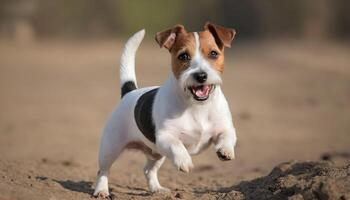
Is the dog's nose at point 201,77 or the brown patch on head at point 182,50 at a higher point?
the brown patch on head at point 182,50

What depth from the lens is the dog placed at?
19.7 feet

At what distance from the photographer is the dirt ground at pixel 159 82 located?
6.97 m

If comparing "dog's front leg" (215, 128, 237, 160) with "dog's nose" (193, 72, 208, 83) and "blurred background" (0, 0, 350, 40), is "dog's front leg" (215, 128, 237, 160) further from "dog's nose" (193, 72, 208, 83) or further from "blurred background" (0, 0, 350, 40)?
"blurred background" (0, 0, 350, 40)

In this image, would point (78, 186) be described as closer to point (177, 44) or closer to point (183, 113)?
point (183, 113)

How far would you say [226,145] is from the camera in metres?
6.01

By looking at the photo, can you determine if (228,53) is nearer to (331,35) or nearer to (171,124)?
(331,35)

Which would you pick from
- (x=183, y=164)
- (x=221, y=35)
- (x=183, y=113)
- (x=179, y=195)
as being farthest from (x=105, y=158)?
(x=221, y=35)

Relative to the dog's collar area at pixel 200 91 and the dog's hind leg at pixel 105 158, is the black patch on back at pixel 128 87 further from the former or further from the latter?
the dog's collar area at pixel 200 91

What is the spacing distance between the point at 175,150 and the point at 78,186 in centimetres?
166

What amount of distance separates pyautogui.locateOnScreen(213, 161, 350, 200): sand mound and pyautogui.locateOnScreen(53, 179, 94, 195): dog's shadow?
136 centimetres

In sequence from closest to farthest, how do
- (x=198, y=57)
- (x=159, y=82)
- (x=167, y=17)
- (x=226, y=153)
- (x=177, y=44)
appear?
(x=226, y=153), (x=198, y=57), (x=177, y=44), (x=159, y=82), (x=167, y=17)

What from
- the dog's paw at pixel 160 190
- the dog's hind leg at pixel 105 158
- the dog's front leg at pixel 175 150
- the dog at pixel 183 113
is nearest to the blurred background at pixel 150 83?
the dog's hind leg at pixel 105 158

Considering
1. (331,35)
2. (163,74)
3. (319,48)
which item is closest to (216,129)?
(163,74)

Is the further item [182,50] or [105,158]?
[105,158]
